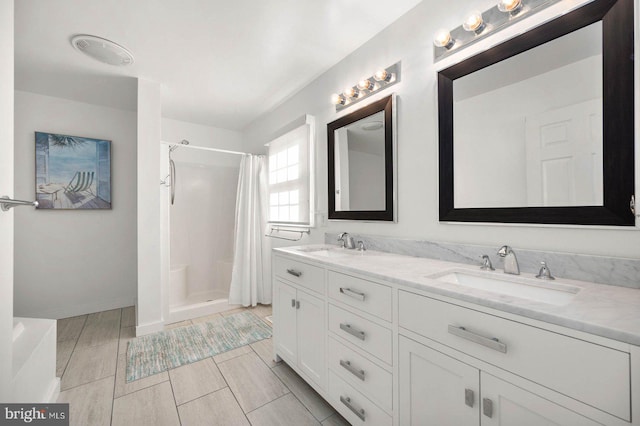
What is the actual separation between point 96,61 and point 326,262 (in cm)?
260

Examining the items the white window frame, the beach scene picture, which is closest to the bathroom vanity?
the white window frame

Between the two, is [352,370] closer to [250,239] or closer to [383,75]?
[383,75]

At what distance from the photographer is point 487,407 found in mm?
823

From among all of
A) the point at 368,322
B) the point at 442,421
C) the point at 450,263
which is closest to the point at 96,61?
the point at 368,322

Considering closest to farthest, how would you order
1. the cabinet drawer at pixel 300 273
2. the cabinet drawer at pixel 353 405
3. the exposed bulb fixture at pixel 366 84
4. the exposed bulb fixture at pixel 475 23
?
the cabinet drawer at pixel 353 405 → the exposed bulb fixture at pixel 475 23 → the cabinet drawer at pixel 300 273 → the exposed bulb fixture at pixel 366 84

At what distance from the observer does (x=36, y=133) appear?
2822 mm

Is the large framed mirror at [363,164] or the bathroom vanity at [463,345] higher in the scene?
the large framed mirror at [363,164]

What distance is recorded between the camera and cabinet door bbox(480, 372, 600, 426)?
681 millimetres

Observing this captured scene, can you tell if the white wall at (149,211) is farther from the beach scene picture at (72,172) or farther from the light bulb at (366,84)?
the light bulb at (366,84)

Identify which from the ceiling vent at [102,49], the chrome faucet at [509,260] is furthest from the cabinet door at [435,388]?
the ceiling vent at [102,49]

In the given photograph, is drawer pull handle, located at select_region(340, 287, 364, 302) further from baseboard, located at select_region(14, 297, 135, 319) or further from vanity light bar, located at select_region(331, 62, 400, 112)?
baseboard, located at select_region(14, 297, 135, 319)

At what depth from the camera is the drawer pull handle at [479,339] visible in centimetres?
78

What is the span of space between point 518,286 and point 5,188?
217 cm

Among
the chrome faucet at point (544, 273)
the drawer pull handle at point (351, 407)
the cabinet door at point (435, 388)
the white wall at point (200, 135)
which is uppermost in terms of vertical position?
the white wall at point (200, 135)
